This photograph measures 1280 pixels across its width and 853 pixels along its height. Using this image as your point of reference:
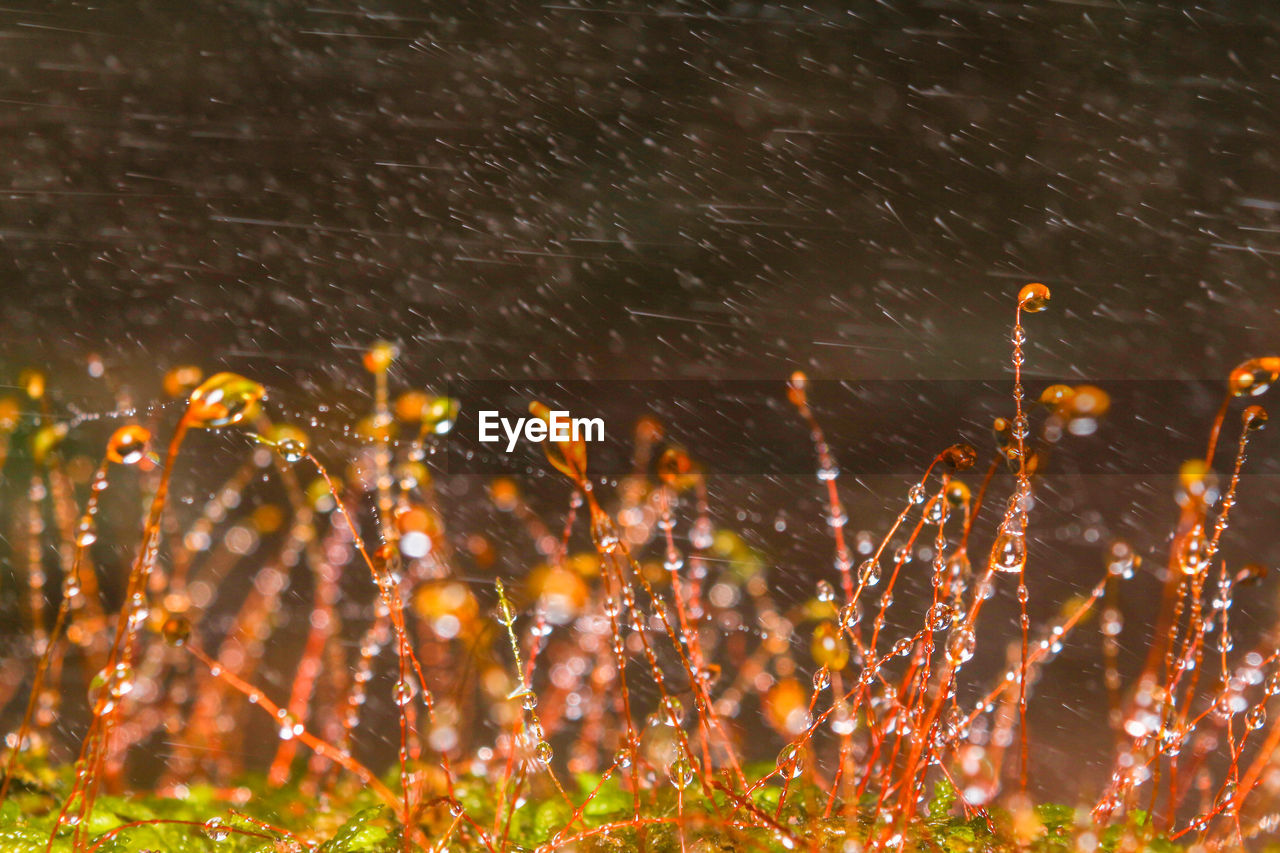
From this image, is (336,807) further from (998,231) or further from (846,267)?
(998,231)

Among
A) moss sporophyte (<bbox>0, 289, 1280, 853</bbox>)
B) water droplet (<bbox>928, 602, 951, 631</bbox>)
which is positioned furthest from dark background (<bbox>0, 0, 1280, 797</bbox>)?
water droplet (<bbox>928, 602, 951, 631</bbox>)

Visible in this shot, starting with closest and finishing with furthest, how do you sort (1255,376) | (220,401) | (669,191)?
1. (220,401)
2. (1255,376)
3. (669,191)

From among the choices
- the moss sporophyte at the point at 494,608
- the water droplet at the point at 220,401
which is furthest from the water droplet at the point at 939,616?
the water droplet at the point at 220,401

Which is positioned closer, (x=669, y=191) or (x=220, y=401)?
(x=220, y=401)

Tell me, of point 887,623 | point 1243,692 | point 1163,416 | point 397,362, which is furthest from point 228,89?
point 1243,692

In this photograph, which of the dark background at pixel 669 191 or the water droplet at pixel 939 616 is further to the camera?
the dark background at pixel 669 191

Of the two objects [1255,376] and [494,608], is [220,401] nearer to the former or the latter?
[494,608]

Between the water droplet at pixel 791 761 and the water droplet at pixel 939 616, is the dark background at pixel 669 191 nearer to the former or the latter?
the water droplet at pixel 939 616

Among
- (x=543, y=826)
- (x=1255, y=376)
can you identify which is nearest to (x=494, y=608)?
(x=543, y=826)

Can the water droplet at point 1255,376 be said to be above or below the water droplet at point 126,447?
above
